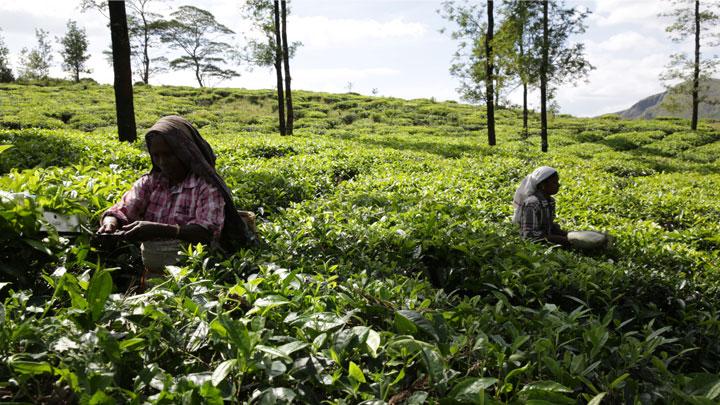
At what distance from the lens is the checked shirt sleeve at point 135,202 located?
3.09 meters

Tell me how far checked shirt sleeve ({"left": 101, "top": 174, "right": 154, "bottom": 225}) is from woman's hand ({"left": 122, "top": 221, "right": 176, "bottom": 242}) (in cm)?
33

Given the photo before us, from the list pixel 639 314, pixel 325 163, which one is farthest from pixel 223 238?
pixel 325 163

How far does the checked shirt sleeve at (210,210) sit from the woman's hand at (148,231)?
0.63 ft

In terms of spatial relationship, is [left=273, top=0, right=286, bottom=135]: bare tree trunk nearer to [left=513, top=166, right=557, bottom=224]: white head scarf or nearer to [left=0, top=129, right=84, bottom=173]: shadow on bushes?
[left=0, top=129, right=84, bottom=173]: shadow on bushes

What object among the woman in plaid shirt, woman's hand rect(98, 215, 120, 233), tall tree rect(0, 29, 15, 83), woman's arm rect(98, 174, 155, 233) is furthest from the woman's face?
tall tree rect(0, 29, 15, 83)

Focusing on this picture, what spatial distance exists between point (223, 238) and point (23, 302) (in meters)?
1.54

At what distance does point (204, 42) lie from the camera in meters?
48.3

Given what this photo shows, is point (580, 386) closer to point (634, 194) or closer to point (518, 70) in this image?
point (634, 194)

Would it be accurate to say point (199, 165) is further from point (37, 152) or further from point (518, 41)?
point (518, 41)

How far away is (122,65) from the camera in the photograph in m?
8.50

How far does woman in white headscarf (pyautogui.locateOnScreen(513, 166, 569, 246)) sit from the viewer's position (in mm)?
4680

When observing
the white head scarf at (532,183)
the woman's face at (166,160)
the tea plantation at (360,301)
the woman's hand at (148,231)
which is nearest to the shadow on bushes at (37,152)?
the tea plantation at (360,301)

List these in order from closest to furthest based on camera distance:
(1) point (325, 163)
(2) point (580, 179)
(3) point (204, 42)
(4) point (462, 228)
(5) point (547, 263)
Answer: (5) point (547, 263)
(4) point (462, 228)
(1) point (325, 163)
(2) point (580, 179)
(3) point (204, 42)

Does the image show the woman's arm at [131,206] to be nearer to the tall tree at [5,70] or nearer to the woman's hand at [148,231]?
the woman's hand at [148,231]
